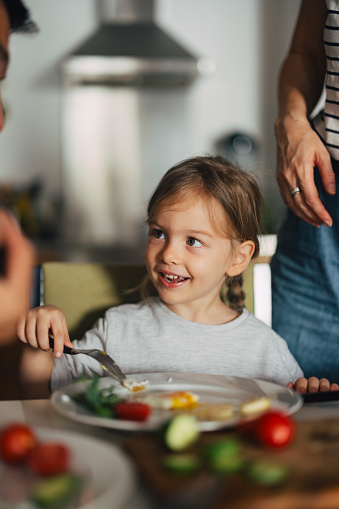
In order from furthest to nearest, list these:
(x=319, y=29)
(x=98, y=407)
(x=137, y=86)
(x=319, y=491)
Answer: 1. (x=137, y=86)
2. (x=319, y=29)
3. (x=98, y=407)
4. (x=319, y=491)

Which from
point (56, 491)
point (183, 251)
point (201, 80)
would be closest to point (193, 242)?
point (183, 251)

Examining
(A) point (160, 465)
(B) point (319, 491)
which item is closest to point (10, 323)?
(A) point (160, 465)

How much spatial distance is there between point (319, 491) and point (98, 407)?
292 millimetres

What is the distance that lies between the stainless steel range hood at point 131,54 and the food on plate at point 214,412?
3271 mm

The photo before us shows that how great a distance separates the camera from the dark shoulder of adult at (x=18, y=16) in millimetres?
1229

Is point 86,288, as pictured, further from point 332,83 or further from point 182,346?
point 332,83

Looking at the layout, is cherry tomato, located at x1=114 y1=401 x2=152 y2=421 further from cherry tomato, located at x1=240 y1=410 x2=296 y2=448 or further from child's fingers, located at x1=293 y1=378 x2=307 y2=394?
child's fingers, located at x1=293 y1=378 x2=307 y2=394

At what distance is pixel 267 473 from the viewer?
481 mm

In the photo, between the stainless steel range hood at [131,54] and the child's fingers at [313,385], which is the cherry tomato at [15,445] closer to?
the child's fingers at [313,385]

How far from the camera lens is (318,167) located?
3.77ft

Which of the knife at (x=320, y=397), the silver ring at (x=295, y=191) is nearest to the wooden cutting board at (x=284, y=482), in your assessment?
the knife at (x=320, y=397)

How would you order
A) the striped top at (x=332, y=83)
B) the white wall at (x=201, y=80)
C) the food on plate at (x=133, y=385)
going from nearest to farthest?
the food on plate at (x=133, y=385) < the striped top at (x=332, y=83) < the white wall at (x=201, y=80)

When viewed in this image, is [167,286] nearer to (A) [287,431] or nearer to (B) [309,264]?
(B) [309,264]

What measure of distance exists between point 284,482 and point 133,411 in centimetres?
22
